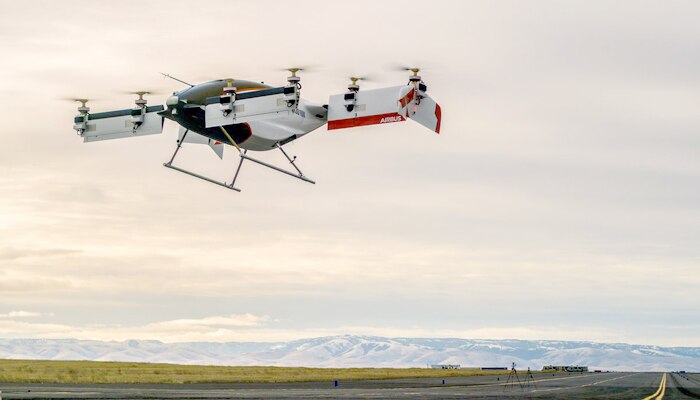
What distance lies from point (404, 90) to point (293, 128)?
30.7ft

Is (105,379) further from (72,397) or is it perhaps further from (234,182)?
(234,182)

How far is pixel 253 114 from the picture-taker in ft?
138

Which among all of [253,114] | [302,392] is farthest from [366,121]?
[302,392]

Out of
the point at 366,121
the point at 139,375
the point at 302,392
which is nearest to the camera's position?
the point at 366,121

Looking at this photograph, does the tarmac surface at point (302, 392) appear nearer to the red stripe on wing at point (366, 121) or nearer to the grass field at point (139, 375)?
the grass field at point (139, 375)

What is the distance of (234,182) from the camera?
44281 mm

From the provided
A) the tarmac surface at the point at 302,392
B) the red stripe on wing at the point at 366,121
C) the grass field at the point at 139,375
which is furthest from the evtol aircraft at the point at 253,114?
the grass field at the point at 139,375

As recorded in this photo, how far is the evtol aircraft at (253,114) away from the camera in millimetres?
40750

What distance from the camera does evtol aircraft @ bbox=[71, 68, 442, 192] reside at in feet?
134

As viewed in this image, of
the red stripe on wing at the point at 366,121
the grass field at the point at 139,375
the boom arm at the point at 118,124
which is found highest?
the boom arm at the point at 118,124

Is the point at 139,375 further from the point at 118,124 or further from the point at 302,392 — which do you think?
the point at 118,124

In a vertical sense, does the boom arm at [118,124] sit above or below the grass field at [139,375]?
above

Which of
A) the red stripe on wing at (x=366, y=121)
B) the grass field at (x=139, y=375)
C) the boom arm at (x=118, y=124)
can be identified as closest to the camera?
the red stripe on wing at (x=366, y=121)

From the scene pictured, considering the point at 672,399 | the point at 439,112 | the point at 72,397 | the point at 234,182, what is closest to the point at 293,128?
the point at 234,182
